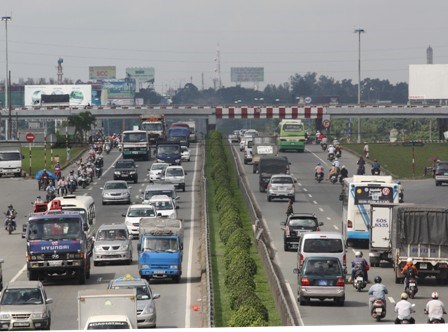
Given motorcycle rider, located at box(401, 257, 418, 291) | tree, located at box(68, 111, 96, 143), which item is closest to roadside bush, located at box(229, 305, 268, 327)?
motorcycle rider, located at box(401, 257, 418, 291)

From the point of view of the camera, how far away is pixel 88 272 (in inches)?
1907

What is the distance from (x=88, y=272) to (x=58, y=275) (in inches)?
69.9

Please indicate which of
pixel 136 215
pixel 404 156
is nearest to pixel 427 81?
pixel 404 156

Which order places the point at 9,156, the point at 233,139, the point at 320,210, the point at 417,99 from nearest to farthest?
the point at 320,210, the point at 9,156, the point at 233,139, the point at 417,99

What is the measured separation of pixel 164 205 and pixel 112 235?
48.2 feet

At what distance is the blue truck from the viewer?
45969mm

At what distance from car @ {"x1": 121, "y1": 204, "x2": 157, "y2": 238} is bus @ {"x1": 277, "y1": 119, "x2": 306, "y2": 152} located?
179 feet

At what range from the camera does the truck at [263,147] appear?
101938mm

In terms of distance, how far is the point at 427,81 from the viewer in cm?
18562

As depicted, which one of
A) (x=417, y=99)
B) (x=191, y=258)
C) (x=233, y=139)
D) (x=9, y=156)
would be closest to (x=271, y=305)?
(x=191, y=258)

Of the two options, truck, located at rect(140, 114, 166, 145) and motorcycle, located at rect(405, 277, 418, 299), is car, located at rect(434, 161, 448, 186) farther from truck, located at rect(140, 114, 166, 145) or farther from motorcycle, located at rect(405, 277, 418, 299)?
motorcycle, located at rect(405, 277, 418, 299)

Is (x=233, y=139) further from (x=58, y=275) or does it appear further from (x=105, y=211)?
(x=58, y=275)

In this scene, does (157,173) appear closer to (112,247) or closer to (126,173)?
(126,173)

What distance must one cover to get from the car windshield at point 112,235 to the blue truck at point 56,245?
606cm
